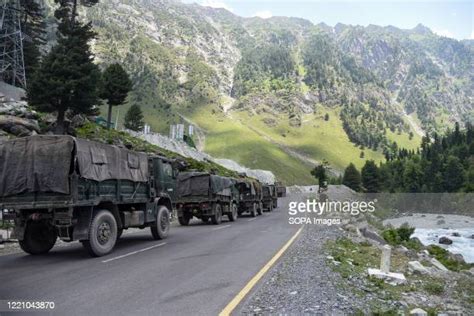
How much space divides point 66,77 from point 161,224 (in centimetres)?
3125

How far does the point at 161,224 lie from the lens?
16.4 metres

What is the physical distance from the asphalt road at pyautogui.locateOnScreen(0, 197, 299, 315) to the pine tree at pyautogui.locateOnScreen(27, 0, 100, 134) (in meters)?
29.7

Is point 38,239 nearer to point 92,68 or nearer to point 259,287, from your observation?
point 259,287

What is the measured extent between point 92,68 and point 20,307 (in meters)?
39.6

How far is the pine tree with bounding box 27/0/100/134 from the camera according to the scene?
133 feet

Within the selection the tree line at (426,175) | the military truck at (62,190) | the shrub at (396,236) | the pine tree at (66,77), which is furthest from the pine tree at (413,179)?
the military truck at (62,190)

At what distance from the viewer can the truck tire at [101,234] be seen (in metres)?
11.8

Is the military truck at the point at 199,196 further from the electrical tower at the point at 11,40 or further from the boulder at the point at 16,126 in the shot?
the electrical tower at the point at 11,40

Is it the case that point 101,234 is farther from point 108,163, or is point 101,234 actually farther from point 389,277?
point 389,277

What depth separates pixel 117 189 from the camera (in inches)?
520

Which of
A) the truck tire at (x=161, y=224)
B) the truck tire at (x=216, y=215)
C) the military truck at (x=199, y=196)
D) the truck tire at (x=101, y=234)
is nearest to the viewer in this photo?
the truck tire at (x=101, y=234)

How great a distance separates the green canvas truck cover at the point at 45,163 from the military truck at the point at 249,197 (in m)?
18.7

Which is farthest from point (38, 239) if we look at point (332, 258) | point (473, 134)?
point (473, 134)

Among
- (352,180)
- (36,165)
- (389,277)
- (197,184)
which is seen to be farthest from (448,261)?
(352,180)
